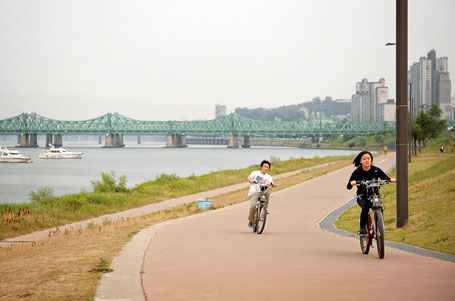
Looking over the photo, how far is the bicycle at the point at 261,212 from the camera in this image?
42.9 ft

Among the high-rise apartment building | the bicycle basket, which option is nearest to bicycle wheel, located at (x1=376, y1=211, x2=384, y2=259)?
the bicycle basket

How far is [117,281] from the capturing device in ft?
25.4

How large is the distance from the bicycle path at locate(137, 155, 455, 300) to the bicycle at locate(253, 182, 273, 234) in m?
0.24

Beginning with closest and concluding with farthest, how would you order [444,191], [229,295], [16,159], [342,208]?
[229,295], [444,191], [342,208], [16,159]

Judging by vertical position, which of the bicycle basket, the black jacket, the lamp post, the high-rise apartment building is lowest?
the bicycle basket

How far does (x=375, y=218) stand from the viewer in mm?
9453

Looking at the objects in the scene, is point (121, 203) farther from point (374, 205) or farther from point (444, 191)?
point (374, 205)

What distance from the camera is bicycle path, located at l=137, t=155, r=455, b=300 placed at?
7.09 m

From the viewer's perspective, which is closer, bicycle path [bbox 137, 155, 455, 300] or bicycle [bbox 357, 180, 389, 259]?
bicycle path [bbox 137, 155, 455, 300]

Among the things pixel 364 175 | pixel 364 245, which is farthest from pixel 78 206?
pixel 364 175

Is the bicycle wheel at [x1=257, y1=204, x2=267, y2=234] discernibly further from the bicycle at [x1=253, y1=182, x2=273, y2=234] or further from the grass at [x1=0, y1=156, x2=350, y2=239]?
the grass at [x1=0, y1=156, x2=350, y2=239]

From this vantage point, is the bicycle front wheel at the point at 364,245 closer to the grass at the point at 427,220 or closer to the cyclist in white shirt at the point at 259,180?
the grass at the point at 427,220

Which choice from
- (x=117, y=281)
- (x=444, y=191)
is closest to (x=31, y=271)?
(x=117, y=281)

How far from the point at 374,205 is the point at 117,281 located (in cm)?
397
